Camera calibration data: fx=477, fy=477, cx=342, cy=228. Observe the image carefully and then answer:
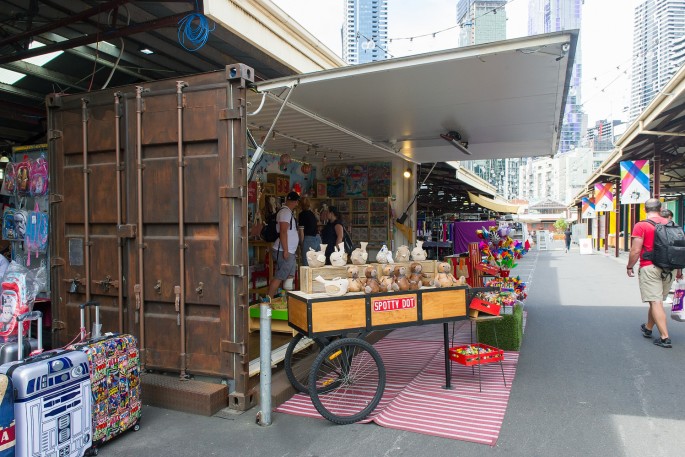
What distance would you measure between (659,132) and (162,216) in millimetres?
12040

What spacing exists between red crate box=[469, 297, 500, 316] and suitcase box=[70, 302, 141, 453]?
3425 millimetres

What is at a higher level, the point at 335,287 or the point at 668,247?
the point at 668,247

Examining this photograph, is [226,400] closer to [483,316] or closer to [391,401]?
[391,401]

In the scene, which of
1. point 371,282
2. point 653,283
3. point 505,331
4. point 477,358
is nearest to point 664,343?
point 653,283

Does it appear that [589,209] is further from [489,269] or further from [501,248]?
Result: [489,269]

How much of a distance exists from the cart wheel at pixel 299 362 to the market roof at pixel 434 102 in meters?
2.65

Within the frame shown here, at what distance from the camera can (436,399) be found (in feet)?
15.1

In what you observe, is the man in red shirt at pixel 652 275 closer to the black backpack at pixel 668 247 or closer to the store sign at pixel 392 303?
the black backpack at pixel 668 247

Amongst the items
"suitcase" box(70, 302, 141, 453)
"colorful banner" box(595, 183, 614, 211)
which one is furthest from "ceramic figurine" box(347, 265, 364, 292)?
"colorful banner" box(595, 183, 614, 211)

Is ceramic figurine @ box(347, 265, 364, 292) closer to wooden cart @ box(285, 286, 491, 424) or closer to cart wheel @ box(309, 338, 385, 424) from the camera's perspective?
wooden cart @ box(285, 286, 491, 424)

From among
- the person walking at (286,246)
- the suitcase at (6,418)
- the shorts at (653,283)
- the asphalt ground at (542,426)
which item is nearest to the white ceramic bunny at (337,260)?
the asphalt ground at (542,426)

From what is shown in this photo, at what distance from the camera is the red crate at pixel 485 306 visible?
17.0 ft

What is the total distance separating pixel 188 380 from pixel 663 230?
638 centimetres

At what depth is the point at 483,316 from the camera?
5375 mm
